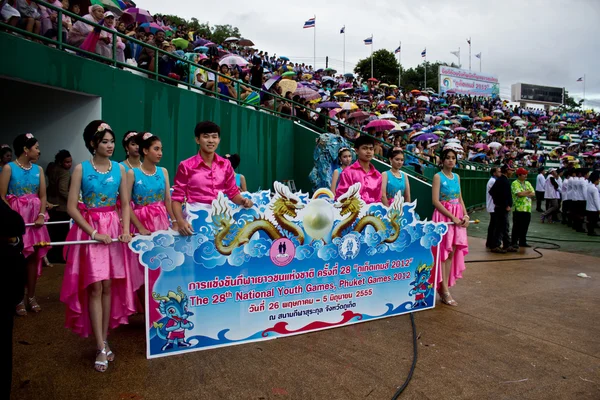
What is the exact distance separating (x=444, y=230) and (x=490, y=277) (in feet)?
8.23

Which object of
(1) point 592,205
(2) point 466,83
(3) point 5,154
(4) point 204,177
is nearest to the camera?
(4) point 204,177

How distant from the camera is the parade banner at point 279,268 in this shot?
3.57 metres

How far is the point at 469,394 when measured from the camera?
308 centimetres

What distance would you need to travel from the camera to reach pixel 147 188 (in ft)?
14.0

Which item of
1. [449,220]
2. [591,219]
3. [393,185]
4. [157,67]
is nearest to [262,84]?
[157,67]

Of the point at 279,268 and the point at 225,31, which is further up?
the point at 225,31

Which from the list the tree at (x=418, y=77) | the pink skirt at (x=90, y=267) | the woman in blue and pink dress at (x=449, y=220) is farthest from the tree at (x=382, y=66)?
the pink skirt at (x=90, y=267)

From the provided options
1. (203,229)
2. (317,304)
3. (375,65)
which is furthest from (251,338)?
(375,65)

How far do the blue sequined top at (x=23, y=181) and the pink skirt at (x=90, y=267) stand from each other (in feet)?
6.05

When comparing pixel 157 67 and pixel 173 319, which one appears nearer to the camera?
pixel 173 319

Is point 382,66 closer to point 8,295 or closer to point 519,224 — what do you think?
point 519,224

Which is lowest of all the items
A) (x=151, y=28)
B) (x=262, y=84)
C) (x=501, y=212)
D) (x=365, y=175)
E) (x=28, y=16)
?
(x=501, y=212)

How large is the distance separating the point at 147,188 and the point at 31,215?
1.66m

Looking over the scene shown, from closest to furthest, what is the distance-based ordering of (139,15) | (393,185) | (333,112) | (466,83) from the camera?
(393,185) → (139,15) → (333,112) → (466,83)
